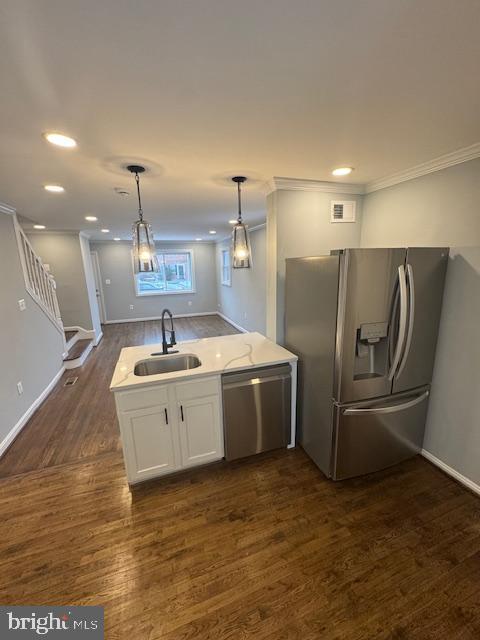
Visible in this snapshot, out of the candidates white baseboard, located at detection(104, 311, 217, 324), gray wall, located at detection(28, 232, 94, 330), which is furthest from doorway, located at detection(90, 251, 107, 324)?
gray wall, located at detection(28, 232, 94, 330)

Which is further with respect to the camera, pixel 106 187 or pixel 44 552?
pixel 106 187

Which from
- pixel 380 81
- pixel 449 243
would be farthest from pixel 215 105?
pixel 449 243

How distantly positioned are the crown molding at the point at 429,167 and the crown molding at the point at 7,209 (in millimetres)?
3826

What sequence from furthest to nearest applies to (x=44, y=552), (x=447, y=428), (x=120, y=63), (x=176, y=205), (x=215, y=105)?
(x=176, y=205) < (x=447, y=428) < (x=44, y=552) < (x=215, y=105) < (x=120, y=63)

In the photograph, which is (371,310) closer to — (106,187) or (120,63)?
(120,63)

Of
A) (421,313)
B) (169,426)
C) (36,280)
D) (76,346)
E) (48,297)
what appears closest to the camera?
(421,313)

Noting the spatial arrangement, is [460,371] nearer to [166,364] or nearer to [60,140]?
[166,364]

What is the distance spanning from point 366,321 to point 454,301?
75 centimetres

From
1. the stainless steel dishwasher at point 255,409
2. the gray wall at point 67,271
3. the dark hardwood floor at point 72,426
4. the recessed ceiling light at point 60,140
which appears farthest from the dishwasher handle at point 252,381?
the gray wall at point 67,271

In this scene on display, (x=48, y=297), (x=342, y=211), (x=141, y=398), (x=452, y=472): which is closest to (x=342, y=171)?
(x=342, y=211)

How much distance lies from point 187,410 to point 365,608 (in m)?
1.46

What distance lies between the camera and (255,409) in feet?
7.26

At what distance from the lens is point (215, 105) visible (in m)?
1.20

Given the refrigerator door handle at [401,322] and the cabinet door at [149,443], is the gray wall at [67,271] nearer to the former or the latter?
the cabinet door at [149,443]
